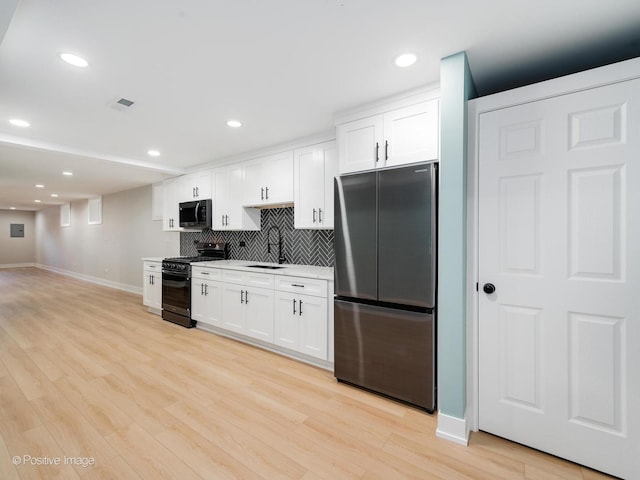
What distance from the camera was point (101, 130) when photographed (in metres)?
3.15

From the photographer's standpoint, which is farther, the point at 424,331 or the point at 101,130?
the point at 101,130

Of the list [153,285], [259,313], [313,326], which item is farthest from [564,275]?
[153,285]

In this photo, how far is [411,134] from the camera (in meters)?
2.26

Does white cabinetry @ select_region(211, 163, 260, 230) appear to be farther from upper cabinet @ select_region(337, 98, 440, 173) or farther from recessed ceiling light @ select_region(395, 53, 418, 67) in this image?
recessed ceiling light @ select_region(395, 53, 418, 67)

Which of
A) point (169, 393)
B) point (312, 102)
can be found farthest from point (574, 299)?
point (169, 393)

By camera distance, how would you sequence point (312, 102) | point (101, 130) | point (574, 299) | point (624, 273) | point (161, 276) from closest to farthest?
point (624, 273)
point (574, 299)
point (312, 102)
point (101, 130)
point (161, 276)

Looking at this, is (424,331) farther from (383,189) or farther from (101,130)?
(101,130)

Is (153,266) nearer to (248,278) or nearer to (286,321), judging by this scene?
(248,278)

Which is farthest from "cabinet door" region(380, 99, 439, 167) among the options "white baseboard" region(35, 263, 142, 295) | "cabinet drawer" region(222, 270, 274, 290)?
"white baseboard" region(35, 263, 142, 295)

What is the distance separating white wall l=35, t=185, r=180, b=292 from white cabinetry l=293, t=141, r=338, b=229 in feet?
11.5

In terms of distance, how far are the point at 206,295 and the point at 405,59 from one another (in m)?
3.57

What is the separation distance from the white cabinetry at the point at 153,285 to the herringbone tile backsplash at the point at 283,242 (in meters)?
0.96

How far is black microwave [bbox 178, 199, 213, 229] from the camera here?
4363 mm

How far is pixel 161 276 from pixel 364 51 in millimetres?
4417
